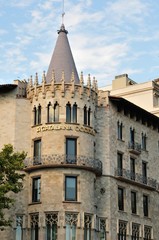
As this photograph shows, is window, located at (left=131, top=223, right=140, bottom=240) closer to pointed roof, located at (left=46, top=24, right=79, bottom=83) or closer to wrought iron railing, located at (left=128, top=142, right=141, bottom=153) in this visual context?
wrought iron railing, located at (left=128, top=142, right=141, bottom=153)

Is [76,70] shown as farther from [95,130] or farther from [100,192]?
[100,192]

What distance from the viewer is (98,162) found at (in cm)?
4966

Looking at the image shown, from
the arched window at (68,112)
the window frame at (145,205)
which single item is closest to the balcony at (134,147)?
the window frame at (145,205)

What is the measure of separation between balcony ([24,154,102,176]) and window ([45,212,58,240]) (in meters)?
4.09

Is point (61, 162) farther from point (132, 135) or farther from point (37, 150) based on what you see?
point (132, 135)

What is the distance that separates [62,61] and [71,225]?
15.1 meters

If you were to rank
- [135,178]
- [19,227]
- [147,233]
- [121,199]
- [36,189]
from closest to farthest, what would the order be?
1. [19,227]
2. [36,189]
3. [121,199]
4. [135,178]
5. [147,233]

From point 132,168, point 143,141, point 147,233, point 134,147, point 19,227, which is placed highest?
point 143,141

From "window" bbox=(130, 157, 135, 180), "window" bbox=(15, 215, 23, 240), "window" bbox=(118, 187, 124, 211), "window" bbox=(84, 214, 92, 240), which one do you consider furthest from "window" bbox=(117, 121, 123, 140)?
"window" bbox=(15, 215, 23, 240)

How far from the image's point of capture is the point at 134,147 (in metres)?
55.1

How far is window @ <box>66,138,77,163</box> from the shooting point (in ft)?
156

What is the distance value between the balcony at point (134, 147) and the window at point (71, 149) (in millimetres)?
8004

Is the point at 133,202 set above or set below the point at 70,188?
below

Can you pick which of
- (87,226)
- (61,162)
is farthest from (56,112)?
(87,226)
